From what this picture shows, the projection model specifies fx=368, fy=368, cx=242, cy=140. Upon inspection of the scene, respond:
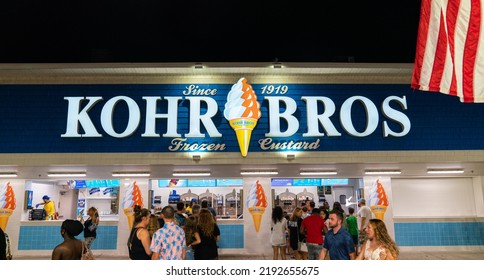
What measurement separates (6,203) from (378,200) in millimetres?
12757

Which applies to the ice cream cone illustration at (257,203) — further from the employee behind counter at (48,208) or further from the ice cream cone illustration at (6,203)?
the ice cream cone illustration at (6,203)

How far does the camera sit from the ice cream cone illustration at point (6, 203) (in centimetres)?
1225

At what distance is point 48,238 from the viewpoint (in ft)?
41.9

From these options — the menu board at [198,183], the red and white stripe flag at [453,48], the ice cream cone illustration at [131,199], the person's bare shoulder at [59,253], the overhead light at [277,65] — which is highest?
the overhead light at [277,65]

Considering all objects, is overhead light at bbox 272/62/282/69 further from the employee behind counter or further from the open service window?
the employee behind counter

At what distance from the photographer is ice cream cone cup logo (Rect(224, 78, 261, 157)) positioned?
9.15 m

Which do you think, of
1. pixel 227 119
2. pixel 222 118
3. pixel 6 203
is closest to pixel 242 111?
pixel 227 119

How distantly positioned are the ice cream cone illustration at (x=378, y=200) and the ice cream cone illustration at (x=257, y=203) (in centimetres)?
383

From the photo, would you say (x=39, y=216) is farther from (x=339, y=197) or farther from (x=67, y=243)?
(x=339, y=197)

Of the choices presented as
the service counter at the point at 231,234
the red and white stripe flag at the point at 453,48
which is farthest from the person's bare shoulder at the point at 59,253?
the service counter at the point at 231,234

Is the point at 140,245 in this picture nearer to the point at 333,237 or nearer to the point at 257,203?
the point at 333,237

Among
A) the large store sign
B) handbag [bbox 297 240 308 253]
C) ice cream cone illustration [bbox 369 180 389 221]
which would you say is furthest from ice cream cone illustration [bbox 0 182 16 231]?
ice cream cone illustration [bbox 369 180 389 221]

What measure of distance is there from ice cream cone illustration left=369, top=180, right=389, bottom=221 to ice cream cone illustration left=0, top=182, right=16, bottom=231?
12410 millimetres
